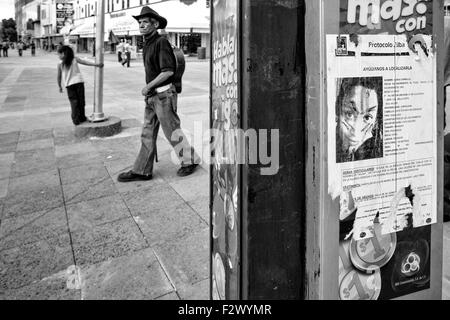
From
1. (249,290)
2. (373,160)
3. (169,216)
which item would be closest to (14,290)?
(169,216)

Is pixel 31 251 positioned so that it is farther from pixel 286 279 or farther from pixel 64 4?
pixel 64 4

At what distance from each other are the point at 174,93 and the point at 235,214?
3.23 meters

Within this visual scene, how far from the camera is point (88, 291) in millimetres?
2557

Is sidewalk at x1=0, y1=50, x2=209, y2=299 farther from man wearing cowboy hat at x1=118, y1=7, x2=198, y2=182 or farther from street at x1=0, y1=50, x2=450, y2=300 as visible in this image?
man wearing cowboy hat at x1=118, y1=7, x2=198, y2=182

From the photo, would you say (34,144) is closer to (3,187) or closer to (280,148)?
(3,187)

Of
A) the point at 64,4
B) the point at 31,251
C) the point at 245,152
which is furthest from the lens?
the point at 64,4

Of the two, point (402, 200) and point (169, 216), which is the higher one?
point (402, 200)

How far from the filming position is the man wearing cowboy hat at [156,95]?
423cm

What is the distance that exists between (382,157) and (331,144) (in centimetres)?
23

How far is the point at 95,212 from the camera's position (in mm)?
3820

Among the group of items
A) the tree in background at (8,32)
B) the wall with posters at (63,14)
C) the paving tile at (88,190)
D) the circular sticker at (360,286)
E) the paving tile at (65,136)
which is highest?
the tree in background at (8,32)

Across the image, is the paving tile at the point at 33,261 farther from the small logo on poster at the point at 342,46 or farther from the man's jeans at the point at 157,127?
the small logo on poster at the point at 342,46

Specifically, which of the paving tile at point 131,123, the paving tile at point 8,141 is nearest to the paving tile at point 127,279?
the paving tile at point 8,141

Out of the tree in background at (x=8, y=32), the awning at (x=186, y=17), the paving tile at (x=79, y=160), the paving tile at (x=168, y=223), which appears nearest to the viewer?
the paving tile at (x=168, y=223)
